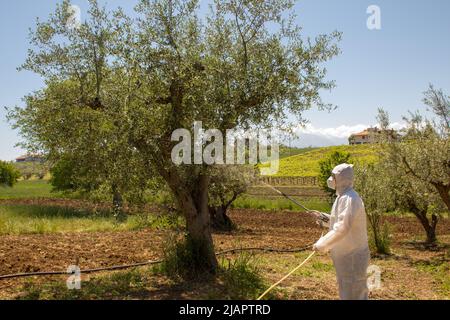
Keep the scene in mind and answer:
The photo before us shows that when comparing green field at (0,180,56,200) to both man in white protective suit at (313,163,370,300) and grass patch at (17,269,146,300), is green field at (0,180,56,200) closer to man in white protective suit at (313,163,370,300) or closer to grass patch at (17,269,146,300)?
grass patch at (17,269,146,300)

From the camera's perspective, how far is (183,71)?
39.3 feet

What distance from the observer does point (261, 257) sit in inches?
689

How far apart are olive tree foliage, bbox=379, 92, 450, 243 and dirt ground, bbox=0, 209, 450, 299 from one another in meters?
2.69

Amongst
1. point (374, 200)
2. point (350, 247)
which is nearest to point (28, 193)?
point (374, 200)

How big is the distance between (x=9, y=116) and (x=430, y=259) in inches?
689

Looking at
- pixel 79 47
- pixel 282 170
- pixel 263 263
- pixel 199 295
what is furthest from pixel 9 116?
pixel 282 170

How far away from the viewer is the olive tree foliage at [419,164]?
18.7m

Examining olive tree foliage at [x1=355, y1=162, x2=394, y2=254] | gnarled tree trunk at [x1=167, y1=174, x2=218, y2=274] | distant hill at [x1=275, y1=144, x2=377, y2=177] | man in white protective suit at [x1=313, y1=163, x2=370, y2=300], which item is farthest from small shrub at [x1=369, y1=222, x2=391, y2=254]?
distant hill at [x1=275, y1=144, x2=377, y2=177]

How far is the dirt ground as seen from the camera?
12617 millimetres

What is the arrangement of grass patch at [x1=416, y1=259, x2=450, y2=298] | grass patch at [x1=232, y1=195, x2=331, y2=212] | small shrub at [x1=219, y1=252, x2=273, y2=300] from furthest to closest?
grass patch at [x1=232, y1=195, x2=331, y2=212] < grass patch at [x1=416, y1=259, x2=450, y2=298] < small shrub at [x1=219, y1=252, x2=273, y2=300]

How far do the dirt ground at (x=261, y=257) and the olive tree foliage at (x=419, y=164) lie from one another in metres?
2.69

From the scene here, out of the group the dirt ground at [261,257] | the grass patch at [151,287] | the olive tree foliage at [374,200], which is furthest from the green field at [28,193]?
the grass patch at [151,287]
